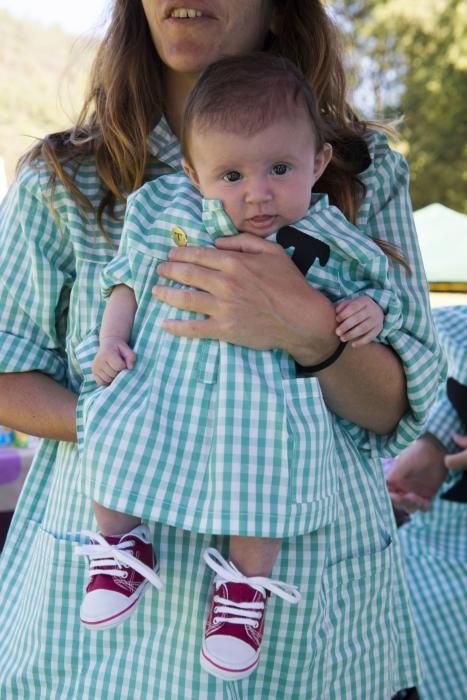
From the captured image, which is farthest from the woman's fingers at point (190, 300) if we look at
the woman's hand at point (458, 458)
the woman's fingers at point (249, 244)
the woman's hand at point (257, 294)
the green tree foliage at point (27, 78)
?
the green tree foliage at point (27, 78)

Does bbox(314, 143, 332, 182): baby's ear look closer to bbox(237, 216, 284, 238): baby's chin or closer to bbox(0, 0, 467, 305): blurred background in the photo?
bbox(237, 216, 284, 238): baby's chin

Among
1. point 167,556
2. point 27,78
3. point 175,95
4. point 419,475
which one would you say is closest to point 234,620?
point 167,556

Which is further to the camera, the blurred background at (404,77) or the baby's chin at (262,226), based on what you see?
→ the blurred background at (404,77)

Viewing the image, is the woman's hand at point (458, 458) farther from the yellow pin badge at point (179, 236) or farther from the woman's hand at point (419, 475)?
the yellow pin badge at point (179, 236)

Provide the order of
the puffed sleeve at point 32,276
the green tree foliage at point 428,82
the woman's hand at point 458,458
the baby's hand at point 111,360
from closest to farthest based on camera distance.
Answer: the baby's hand at point 111,360 → the puffed sleeve at point 32,276 → the woman's hand at point 458,458 → the green tree foliage at point 428,82

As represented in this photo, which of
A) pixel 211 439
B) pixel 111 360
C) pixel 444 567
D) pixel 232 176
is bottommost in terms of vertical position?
pixel 444 567

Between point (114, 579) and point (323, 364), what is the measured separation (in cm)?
52

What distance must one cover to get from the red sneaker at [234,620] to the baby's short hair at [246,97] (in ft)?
2.40

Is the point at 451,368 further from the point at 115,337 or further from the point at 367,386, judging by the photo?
the point at 115,337

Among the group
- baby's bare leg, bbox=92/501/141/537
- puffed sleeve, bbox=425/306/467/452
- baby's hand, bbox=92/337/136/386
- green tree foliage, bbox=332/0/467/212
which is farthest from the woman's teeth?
green tree foliage, bbox=332/0/467/212

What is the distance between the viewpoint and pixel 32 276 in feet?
5.50

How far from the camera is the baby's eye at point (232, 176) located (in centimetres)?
149

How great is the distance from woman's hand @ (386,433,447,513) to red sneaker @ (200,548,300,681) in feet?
4.87

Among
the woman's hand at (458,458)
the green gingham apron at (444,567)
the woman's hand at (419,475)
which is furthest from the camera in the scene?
the woman's hand at (419,475)
